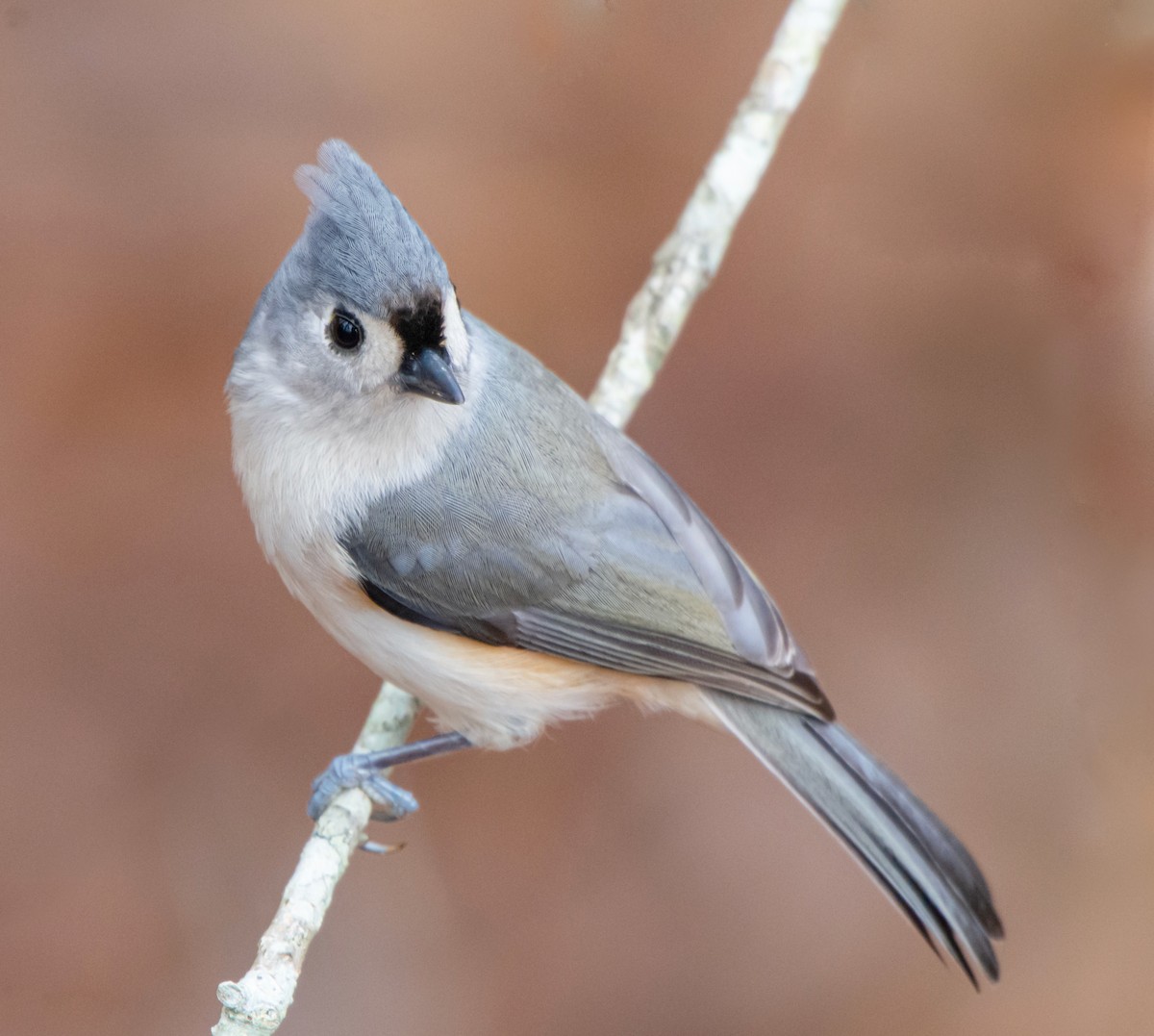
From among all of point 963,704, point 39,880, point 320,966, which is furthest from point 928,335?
point 39,880

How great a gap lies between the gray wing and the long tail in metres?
→ 0.10

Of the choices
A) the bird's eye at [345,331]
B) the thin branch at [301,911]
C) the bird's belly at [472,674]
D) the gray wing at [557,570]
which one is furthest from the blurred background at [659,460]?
the bird's eye at [345,331]

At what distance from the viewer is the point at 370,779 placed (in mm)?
2393

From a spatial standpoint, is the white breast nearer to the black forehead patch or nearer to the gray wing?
the gray wing

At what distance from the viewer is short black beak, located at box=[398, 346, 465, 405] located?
6.39 ft

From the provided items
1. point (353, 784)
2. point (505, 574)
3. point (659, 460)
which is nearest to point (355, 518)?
point (505, 574)

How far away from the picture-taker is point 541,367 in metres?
2.51

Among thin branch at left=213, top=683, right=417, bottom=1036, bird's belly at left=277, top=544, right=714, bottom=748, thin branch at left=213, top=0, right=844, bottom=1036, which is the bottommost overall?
thin branch at left=213, top=683, right=417, bottom=1036

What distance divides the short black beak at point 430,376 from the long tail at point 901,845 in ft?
2.74

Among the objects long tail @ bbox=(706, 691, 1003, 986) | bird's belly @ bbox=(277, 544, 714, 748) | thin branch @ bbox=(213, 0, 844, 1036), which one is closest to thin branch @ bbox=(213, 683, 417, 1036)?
thin branch @ bbox=(213, 0, 844, 1036)

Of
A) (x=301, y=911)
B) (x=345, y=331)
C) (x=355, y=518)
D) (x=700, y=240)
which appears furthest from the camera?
(x=700, y=240)

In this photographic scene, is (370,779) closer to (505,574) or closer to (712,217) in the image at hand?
(505,574)

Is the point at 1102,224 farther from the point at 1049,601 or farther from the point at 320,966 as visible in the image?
the point at 320,966

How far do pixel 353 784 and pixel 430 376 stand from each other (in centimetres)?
82
